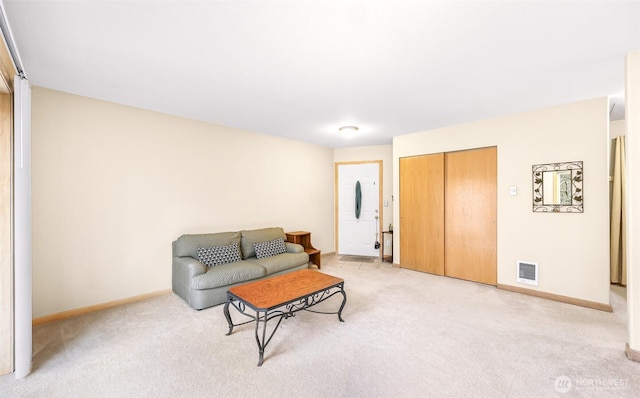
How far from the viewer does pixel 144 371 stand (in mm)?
2051

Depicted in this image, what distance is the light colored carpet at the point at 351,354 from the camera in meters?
1.88

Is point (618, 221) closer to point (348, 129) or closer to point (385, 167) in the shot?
point (385, 167)

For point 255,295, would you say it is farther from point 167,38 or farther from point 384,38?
point 384,38

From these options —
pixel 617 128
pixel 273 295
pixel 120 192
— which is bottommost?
pixel 273 295

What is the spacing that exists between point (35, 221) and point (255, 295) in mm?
2432

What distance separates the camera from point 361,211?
5.96m

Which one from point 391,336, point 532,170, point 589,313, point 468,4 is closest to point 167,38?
point 468,4

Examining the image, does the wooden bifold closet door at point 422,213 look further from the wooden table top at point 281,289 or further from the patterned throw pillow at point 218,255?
the patterned throw pillow at point 218,255

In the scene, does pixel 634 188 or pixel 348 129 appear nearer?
pixel 634 188

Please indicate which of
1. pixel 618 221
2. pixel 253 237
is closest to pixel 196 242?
pixel 253 237

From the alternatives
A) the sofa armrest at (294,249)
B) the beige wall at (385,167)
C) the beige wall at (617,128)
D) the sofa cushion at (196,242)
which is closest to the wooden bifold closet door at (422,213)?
the beige wall at (385,167)

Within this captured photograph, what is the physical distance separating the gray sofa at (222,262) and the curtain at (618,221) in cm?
455

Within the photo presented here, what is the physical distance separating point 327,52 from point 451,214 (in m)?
3.40

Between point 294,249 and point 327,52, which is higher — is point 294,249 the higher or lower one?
the lower one
